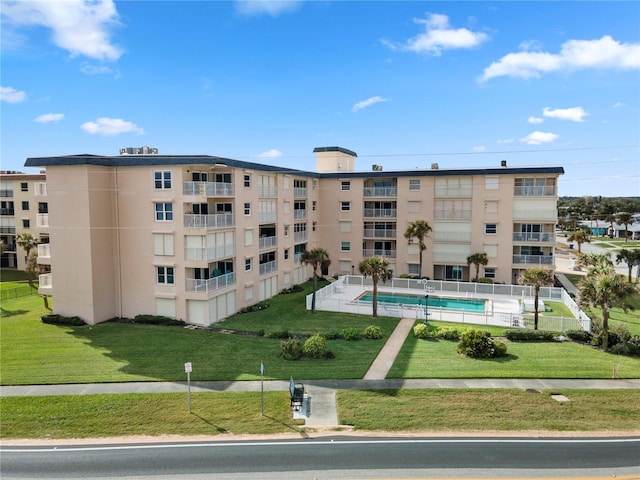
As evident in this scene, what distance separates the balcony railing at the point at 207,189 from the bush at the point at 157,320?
29.1 ft

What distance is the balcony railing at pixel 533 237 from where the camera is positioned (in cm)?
4572

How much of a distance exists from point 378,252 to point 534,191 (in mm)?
17163

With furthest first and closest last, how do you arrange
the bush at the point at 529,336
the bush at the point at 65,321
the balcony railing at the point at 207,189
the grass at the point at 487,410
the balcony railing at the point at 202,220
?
the balcony railing at the point at 202,220 → the balcony railing at the point at 207,189 → the bush at the point at 65,321 → the bush at the point at 529,336 → the grass at the point at 487,410

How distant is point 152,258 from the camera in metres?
33.1

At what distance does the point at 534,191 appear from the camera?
45969 mm

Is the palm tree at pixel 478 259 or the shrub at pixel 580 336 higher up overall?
the palm tree at pixel 478 259

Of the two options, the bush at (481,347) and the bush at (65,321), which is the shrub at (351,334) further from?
the bush at (65,321)

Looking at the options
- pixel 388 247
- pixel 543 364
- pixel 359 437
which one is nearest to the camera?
pixel 359 437

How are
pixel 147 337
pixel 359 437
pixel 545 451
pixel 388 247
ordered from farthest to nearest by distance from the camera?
1. pixel 388 247
2. pixel 147 337
3. pixel 359 437
4. pixel 545 451

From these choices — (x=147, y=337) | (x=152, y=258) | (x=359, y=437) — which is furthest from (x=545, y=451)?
(x=152, y=258)

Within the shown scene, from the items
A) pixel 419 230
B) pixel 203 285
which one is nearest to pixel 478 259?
pixel 419 230

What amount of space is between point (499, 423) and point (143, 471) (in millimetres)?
13384

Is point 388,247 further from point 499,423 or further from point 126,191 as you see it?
point 499,423

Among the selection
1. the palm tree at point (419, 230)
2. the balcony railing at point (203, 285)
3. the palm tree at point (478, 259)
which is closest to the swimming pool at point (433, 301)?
the palm tree at point (478, 259)
